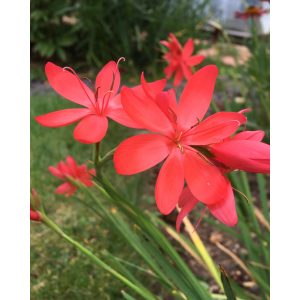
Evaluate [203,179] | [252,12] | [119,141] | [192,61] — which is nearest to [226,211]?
[203,179]

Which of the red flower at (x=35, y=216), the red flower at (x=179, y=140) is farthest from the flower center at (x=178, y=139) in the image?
the red flower at (x=35, y=216)

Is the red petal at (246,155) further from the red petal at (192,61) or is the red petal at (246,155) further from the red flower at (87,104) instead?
the red petal at (192,61)

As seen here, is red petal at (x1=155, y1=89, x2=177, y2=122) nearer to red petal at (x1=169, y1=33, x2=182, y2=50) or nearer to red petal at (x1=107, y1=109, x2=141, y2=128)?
red petal at (x1=107, y1=109, x2=141, y2=128)

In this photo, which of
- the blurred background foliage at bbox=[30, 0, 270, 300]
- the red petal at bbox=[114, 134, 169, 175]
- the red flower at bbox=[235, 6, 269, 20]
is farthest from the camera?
the red flower at bbox=[235, 6, 269, 20]

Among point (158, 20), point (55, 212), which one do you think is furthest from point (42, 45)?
point (55, 212)

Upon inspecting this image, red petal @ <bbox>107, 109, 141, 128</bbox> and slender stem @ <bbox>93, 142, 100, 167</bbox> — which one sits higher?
red petal @ <bbox>107, 109, 141, 128</bbox>

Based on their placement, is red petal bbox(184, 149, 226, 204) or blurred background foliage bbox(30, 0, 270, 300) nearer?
red petal bbox(184, 149, 226, 204)

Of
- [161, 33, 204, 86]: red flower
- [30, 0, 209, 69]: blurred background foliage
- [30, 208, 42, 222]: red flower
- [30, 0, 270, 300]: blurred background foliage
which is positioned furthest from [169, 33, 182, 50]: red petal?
[30, 0, 209, 69]: blurred background foliage
